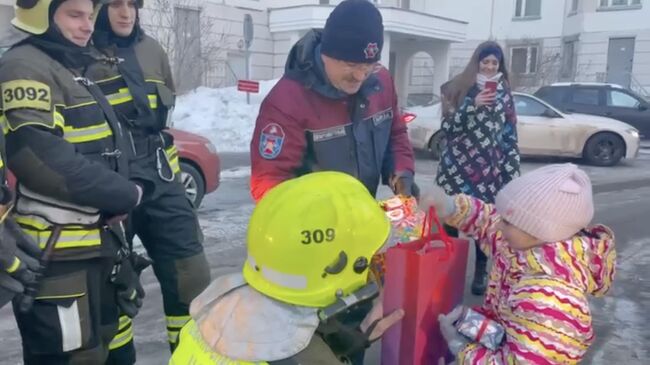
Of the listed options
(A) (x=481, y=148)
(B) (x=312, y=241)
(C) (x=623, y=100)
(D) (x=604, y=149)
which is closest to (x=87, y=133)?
(B) (x=312, y=241)

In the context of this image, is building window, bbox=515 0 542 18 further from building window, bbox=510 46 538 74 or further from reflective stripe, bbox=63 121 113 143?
reflective stripe, bbox=63 121 113 143

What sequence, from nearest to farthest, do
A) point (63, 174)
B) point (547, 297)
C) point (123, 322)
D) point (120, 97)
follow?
point (547, 297) < point (63, 174) < point (120, 97) < point (123, 322)

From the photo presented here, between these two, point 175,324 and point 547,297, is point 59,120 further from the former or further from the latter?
point 547,297

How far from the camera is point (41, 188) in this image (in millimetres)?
2252

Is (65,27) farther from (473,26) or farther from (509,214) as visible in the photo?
(473,26)

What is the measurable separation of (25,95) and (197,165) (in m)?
5.19

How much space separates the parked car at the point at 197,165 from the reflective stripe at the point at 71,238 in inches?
188

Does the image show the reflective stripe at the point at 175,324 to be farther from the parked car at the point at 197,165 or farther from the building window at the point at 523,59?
the building window at the point at 523,59


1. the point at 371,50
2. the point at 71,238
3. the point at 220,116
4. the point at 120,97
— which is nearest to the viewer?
the point at 71,238

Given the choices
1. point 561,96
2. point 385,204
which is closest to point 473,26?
point 561,96

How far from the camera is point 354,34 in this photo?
2432 mm

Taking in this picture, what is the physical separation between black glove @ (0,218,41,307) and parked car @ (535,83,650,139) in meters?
14.0

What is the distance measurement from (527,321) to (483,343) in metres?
0.17

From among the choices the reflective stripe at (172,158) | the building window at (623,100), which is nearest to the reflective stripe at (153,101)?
the reflective stripe at (172,158)
